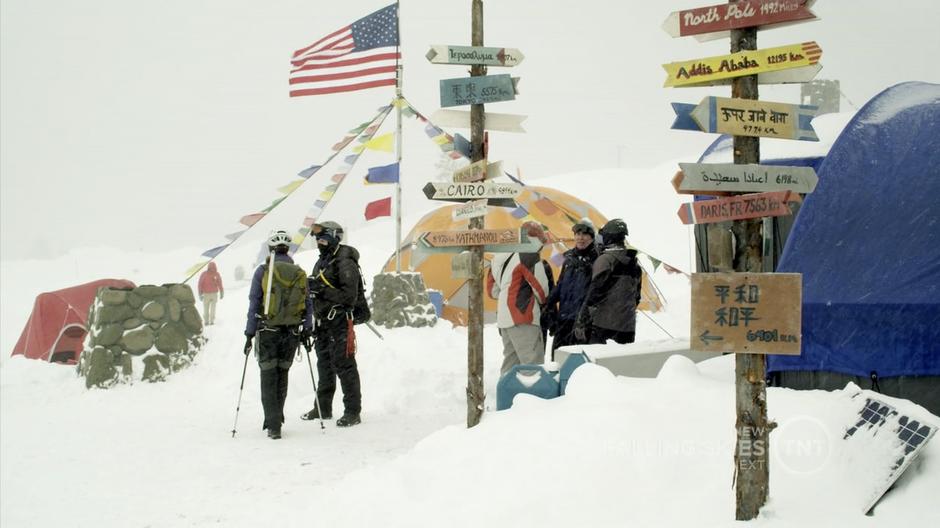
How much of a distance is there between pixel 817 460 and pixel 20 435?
8.19m

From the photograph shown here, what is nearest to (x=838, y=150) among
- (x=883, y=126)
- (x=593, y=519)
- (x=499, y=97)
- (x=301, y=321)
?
(x=883, y=126)

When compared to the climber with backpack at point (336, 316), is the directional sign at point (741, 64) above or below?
above

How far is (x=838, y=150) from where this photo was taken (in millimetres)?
6121

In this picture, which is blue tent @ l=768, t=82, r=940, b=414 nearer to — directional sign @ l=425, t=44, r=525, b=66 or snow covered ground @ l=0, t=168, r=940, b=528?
snow covered ground @ l=0, t=168, r=940, b=528

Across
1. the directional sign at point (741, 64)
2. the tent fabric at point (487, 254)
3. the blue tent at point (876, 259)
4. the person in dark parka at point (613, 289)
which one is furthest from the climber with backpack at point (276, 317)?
the tent fabric at point (487, 254)

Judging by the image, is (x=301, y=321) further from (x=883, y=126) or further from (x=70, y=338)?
(x=70, y=338)

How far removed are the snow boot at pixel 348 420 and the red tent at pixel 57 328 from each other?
8234mm

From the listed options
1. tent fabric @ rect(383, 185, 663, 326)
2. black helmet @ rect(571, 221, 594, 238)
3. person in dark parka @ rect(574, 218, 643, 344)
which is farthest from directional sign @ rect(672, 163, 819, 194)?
tent fabric @ rect(383, 185, 663, 326)

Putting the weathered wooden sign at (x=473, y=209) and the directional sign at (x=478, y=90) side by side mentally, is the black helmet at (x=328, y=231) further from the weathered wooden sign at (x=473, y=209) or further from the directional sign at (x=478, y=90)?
the directional sign at (x=478, y=90)

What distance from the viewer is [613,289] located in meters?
7.42

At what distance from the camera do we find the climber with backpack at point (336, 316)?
7.98m

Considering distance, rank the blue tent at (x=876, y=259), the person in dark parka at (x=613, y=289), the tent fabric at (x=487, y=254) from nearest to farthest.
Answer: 1. the blue tent at (x=876, y=259)
2. the person in dark parka at (x=613, y=289)
3. the tent fabric at (x=487, y=254)

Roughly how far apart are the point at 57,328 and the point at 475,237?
38.1ft

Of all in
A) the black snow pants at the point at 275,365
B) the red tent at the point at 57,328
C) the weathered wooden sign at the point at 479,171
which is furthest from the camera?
the red tent at the point at 57,328
